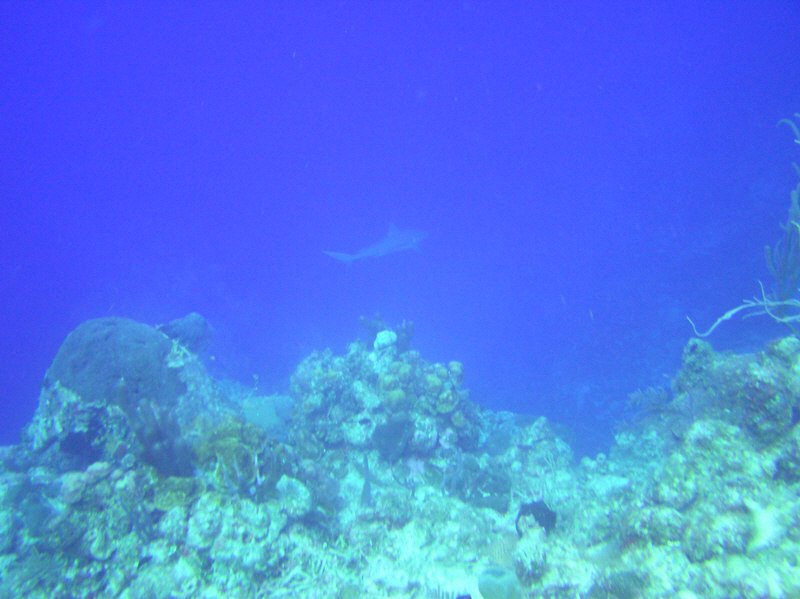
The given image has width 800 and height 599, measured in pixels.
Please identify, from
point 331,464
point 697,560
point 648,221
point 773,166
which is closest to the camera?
point 697,560

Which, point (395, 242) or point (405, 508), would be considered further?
point (395, 242)

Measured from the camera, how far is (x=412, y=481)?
7090 mm

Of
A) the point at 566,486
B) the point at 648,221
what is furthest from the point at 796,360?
the point at 648,221

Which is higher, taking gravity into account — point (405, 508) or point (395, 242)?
point (395, 242)

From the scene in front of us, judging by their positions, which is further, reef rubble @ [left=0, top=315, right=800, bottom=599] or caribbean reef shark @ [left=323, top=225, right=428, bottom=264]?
caribbean reef shark @ [left=323, top=225, right=428, bottom=264]

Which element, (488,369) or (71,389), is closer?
(71,389)

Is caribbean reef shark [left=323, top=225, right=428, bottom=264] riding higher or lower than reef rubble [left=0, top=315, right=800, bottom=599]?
higher

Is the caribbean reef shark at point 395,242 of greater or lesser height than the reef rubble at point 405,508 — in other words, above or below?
above

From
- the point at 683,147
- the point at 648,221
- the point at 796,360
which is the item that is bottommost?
the point at 796,360

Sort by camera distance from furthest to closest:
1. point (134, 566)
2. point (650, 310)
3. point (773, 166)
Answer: point (773, 166) < point (650, 310) < point (134, 566)

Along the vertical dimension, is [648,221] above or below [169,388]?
above

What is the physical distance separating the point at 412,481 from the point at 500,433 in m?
3.23

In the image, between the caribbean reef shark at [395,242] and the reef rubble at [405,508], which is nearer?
the reef rubble at [405,508]

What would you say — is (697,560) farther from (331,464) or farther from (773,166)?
(773,166)
